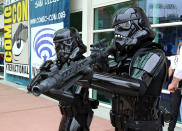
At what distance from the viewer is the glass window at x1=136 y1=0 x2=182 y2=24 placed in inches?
181

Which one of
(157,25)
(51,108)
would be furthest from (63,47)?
(51,108)

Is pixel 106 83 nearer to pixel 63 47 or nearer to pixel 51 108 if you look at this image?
pixel 63 47

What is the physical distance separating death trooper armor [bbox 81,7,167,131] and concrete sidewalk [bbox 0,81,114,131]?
2.81 m

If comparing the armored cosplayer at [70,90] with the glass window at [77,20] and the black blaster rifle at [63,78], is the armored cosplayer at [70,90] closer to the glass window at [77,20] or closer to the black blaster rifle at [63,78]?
the black blaster rifle at [63,78]

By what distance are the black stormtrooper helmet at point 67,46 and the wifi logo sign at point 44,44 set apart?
15.3ft

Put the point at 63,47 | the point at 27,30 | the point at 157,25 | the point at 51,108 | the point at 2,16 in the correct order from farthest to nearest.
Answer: the point at 2,16
the point at 27,30
the point at 51,108
the point at 157,25
the point at 63,47

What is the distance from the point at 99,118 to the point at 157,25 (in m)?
2.32

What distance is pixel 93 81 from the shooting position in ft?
4.92

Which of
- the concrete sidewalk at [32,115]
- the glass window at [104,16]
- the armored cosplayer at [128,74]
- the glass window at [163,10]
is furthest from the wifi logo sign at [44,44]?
the armored cosplayer at [128,74]

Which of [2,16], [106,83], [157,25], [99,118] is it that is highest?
[2,16]

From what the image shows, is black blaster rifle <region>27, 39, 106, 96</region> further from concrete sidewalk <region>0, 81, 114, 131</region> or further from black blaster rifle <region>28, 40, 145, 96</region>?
concrete sidewalk <region>0, 81, 114, 131</region>

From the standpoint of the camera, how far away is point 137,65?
1.59 meters

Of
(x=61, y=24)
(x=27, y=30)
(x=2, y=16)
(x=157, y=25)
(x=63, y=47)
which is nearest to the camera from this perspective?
(x=63, y=47)

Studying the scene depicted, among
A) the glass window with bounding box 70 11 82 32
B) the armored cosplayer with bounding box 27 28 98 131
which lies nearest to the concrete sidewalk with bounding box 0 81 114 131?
the armored cosplayer with bounding box 27 28 98 131
